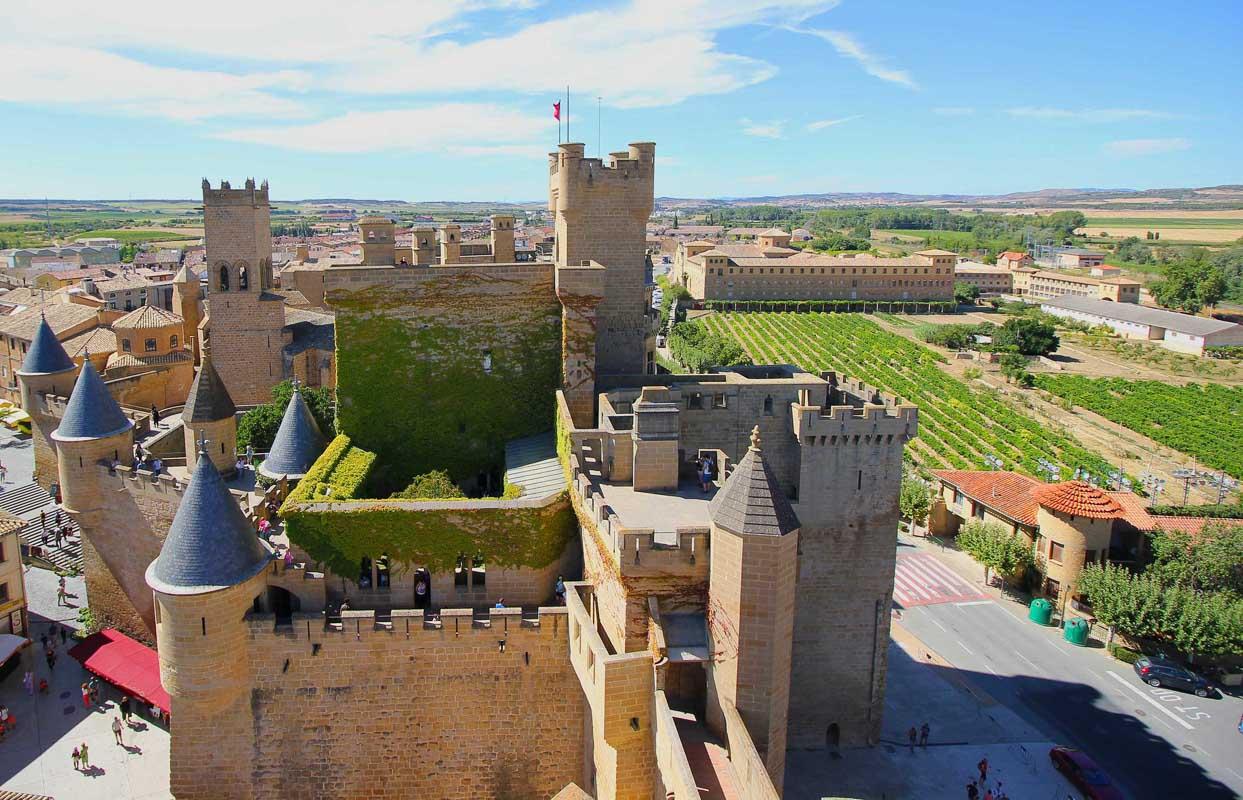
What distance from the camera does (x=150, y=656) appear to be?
2659 cm

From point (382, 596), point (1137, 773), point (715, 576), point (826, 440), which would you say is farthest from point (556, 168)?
point (1137, 773)

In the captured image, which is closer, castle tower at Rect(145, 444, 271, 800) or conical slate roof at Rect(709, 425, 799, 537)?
conical slate roof at Rect(709, 425, 799, 537)

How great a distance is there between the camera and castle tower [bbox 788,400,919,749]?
73.7 ft

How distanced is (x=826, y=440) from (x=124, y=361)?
45.9 m

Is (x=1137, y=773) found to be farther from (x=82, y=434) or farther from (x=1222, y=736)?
(x=82, y=434)

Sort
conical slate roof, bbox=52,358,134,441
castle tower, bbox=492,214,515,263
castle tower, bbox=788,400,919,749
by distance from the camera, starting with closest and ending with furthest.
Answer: castle tower, bbox=788,400,919,749 → conical slate roof, bbox=52,358,134,441 → castle tower, bbox=492,214,515,263

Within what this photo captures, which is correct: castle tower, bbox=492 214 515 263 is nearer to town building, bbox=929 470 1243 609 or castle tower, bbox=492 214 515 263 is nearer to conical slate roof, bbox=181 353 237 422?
conical slate roof, bbox=181 353 237 422

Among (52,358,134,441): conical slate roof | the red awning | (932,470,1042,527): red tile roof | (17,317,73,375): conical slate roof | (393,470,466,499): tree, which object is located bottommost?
the red awning

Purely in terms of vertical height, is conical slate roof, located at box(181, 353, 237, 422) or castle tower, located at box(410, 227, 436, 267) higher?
castle tower, located at box(410, 227, 436, 267)

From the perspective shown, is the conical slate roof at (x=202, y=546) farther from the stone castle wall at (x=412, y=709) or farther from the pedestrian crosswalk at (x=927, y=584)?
the pedestrian crosswalk at (x=927, y=584)

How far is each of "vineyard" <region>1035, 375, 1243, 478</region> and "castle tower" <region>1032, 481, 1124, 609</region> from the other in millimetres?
37555

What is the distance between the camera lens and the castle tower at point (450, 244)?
41.2 meters

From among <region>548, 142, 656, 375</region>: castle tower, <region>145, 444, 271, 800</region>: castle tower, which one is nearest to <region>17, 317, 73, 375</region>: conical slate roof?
<region>145, 444, 271, 800</region>: castle tower

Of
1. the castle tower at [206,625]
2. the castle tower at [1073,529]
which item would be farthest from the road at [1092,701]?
the castle tower at [206,625]
